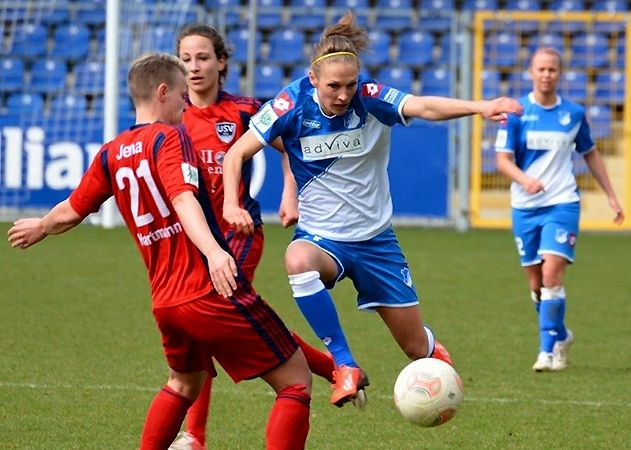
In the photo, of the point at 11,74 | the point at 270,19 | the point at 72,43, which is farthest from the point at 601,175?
the point at 11,74

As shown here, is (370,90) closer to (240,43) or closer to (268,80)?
(268,80)

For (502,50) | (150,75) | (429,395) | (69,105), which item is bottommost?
(69,105)

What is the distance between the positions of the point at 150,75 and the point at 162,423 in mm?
1387

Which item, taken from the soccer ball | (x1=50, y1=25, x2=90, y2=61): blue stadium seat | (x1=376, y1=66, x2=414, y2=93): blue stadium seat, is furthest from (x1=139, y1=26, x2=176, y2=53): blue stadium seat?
the soccer ball

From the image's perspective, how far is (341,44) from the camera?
224 inches

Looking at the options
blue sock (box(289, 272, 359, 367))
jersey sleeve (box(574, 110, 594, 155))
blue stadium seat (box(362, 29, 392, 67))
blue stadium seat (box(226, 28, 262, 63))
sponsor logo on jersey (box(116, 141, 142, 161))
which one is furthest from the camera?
blue stadium seat (box(362, 29, 392, 67))

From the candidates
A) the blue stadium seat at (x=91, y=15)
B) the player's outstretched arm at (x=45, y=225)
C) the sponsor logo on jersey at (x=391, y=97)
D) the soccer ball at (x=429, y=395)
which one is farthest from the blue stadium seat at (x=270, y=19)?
the player's outstretched arm at (x=45, y=225)

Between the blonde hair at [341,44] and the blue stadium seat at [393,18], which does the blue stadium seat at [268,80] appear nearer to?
the blue stadium seat at [393,18]

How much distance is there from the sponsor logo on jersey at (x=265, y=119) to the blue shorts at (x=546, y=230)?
3.29 meters

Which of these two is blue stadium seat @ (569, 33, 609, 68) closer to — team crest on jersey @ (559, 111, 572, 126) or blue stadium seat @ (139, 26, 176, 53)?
blue stadium seat @ (139, 26, 176, 53)

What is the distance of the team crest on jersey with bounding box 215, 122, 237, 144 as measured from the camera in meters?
6.22

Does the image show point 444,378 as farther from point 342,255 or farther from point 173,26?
point 173,26

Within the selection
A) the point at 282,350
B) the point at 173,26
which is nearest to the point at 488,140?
the point at 173,26

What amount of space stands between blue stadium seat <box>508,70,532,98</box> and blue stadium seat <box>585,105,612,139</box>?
1.01 meters
